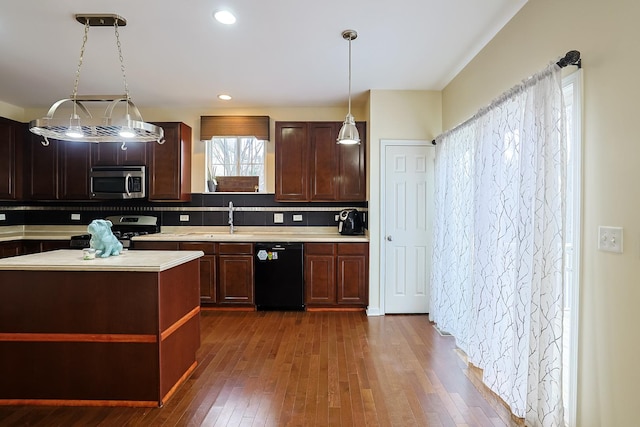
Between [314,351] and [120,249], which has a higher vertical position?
[120,249]

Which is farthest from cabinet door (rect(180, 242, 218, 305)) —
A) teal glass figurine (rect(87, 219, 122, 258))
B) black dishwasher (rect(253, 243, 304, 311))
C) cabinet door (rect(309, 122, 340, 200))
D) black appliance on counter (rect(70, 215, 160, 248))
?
teal glass figurine (rect(87, 219, 122, 258))

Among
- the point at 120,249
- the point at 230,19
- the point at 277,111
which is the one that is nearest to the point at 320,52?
the point at 230,19

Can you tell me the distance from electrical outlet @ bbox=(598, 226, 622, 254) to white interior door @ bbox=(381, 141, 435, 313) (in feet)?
7.70

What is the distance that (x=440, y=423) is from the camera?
1.99m

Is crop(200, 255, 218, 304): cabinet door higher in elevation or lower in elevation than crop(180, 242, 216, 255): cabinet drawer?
lower

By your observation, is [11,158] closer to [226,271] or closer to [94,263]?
[226,271]

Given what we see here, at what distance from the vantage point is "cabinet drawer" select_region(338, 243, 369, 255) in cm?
404

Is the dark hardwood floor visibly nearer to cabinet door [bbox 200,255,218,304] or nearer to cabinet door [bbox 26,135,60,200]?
cabinet door [bbox 200,255,218,304]

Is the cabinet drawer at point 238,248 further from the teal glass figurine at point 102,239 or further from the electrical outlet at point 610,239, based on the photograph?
the electrical outlet at point 610,239

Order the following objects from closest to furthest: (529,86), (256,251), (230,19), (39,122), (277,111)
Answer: (529,86)
(39,122)
(230,19)
(256,251)
(277,111)

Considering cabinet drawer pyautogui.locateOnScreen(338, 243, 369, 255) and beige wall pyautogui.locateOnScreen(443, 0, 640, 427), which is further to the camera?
cabinet drawer pyautogui.locateOnScreen(338, 243, 369, 255)

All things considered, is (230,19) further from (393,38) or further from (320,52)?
(393,38)

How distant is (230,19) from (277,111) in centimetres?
219

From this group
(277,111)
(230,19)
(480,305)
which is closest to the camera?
(230,19)
